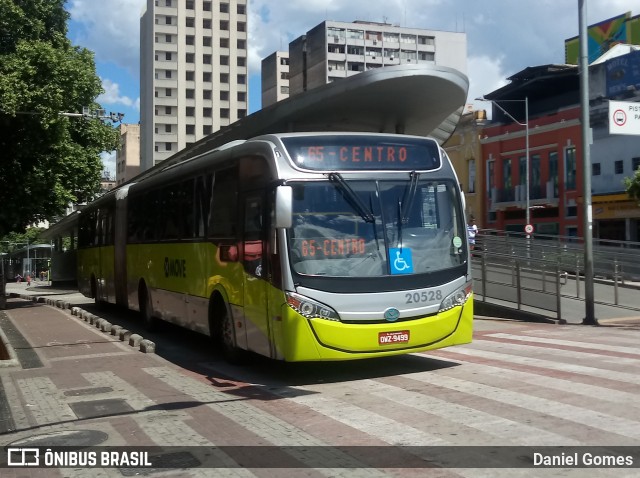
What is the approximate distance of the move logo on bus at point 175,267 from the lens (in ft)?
43.9

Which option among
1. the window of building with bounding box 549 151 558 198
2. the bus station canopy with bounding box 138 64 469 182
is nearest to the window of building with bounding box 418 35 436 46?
the window of building with bounding box 549 151 558 198

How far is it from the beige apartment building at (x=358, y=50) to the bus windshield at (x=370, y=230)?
101 metres

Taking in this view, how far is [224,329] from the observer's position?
11.5m

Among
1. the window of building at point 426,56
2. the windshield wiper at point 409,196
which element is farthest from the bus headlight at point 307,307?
the window of building at point 426,56

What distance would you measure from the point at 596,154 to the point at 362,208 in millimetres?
37761

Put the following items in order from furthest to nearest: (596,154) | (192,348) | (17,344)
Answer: (596,154) < (17,344) < (192,348)

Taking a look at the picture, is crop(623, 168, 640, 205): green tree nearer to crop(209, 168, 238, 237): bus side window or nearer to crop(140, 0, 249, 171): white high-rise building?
crop(209, 168, 238, 237): bus side window

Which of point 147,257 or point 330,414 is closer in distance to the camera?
point 330,414

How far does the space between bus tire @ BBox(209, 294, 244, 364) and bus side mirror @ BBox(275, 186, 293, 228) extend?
110 inches

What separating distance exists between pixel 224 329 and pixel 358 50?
107m

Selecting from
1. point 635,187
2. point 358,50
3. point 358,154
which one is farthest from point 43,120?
point 358,50

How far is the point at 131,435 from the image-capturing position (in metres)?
7.25

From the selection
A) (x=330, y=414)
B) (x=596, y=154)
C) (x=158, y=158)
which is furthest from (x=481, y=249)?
(x=158, y=158)

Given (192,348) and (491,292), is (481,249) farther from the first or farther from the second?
(192,348)
